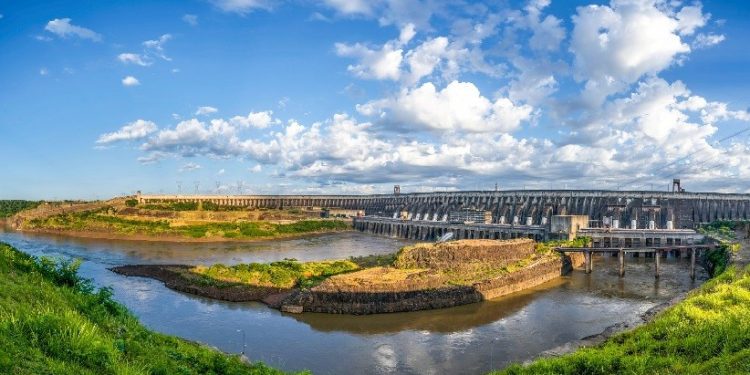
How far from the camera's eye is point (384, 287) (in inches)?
1410

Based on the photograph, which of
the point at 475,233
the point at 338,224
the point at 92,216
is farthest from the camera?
the point at 338,224

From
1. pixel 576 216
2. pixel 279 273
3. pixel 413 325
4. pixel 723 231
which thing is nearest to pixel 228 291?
pixel 279 273

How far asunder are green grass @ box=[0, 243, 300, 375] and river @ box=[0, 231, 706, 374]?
10077 millimetres

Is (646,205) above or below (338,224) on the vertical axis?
above

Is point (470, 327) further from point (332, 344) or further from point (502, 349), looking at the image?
point (332, 344)

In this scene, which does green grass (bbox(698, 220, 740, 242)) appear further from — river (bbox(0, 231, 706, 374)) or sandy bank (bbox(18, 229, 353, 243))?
sandy bank (bbox(18, 229, 353, 243))

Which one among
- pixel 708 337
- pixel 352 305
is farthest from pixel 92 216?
pixel 708 337

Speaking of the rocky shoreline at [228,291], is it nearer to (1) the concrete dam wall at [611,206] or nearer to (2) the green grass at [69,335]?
(2) the green grass at [69,335]

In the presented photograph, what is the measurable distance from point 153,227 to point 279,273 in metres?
57.4

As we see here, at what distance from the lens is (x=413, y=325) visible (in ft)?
104

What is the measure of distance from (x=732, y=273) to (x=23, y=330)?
39.4 meters

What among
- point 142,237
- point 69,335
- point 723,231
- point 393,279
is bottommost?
point 142,237

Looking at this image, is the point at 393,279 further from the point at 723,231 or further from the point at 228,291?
the point at 723,231

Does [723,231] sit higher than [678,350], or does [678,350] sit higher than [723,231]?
[723,231]
